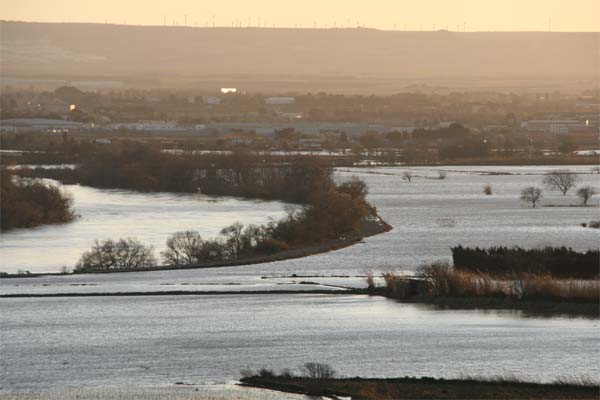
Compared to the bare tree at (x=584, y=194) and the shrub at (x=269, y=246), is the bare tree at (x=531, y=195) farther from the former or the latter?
the shrub at (x=269, y=246)

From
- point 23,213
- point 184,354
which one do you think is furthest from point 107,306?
point 23,213

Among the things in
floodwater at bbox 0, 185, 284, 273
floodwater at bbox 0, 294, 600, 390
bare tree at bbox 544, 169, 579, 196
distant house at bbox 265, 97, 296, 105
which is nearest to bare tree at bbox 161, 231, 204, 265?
floodwater at bbox 0, 185, 284, 273

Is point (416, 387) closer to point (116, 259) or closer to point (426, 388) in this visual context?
point (426, 388)

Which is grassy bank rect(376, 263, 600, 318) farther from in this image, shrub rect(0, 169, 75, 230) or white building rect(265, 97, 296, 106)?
white building rect(265, 97, 296, 106)

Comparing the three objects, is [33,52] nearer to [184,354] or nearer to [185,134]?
[185,134]

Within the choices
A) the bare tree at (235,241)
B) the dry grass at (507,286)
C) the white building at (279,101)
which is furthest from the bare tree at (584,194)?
the white building at (279,101)
